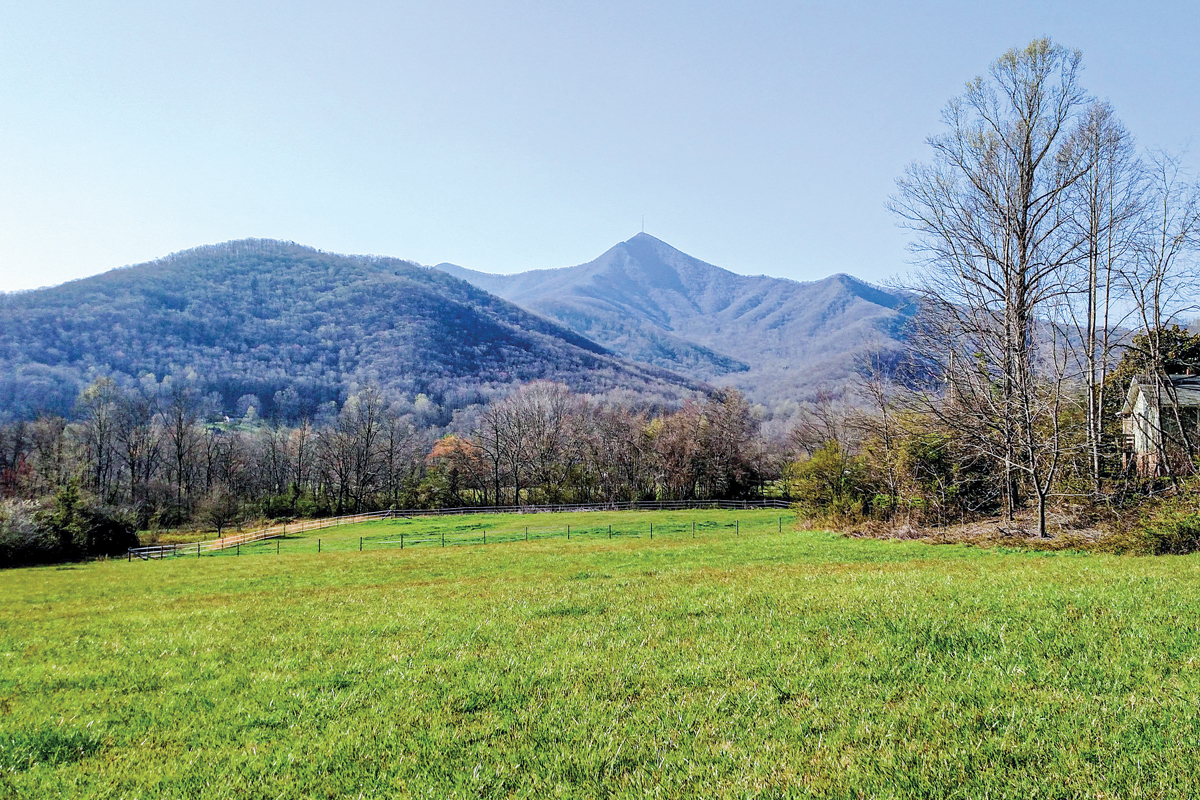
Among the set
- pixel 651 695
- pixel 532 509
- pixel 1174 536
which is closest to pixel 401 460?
pixel 532 509

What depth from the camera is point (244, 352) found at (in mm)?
169250

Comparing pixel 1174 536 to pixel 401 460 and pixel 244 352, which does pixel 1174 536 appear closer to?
pixel 401 460

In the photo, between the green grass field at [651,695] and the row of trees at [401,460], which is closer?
the green grass field at [651,695]

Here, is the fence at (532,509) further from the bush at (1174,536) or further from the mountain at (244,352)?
the mountain at (244,352)

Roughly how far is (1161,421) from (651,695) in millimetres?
30941

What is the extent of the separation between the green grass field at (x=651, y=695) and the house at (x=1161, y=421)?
10569 millimetres

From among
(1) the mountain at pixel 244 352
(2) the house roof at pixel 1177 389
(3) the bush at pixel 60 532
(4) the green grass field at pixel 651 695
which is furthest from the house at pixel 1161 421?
(1) the mountain at pixel 244 352

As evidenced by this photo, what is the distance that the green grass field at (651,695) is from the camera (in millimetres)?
4512

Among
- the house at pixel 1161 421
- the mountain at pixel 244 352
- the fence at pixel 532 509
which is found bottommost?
the fence at pixel 532 509

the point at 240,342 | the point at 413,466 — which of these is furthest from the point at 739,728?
the point at 240,342

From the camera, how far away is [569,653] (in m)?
7.54

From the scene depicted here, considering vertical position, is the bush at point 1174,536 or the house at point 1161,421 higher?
the house at point 1161,421

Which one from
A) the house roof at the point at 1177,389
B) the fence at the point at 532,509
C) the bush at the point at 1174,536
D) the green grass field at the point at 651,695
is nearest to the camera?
the green grass field at the point at 651,695

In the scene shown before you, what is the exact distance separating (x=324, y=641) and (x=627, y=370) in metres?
182
